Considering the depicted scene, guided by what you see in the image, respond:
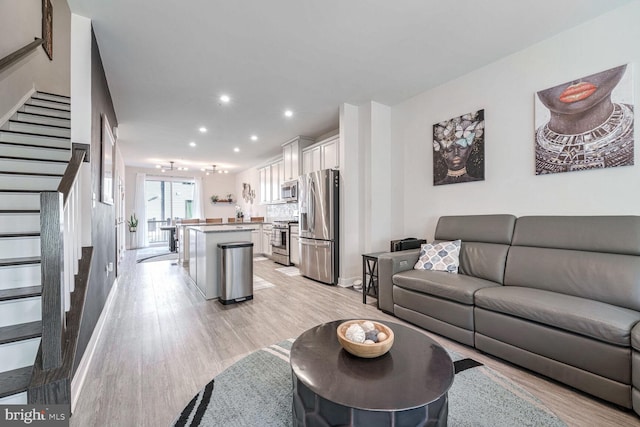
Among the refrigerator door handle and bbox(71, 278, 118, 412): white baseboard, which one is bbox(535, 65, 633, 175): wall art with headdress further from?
bbox(71, 278, 118, 412): white baseboard

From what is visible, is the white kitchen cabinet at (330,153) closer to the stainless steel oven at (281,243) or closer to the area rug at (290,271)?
the stainless steel oven at (281,243)

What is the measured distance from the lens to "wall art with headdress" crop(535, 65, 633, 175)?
216 centimetres

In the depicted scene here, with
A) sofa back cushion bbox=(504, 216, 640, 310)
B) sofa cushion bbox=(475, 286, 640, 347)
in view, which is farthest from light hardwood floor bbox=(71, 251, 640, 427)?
sofa back cushion bbox=(504, 216, 640, 310)

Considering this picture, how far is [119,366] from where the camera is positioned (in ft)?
6.63

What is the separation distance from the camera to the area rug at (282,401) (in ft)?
4.79

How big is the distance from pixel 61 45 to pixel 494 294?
6234 millimetres

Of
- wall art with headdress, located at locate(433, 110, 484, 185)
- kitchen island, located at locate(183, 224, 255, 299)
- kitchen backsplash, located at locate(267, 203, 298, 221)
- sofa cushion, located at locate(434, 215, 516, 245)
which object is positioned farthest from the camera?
kitchen backsplash, located at locate(267, 203, 298, 221)

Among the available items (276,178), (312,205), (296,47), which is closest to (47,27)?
(296,47)

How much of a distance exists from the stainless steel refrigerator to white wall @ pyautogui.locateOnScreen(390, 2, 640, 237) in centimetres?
113

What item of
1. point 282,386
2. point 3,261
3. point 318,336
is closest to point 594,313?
point 318,336

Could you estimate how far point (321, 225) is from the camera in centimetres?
441

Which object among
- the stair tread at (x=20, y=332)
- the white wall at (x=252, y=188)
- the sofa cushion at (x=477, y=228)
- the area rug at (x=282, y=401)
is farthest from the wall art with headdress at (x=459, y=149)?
the white wall at (x=252, y=188)

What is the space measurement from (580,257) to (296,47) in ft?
10.4

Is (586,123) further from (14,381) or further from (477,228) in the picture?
(14,381)
